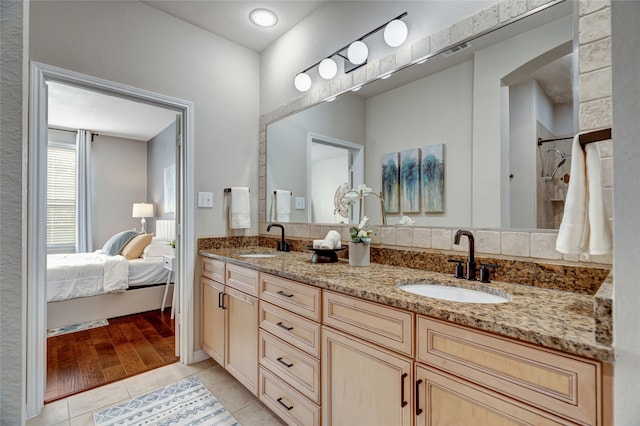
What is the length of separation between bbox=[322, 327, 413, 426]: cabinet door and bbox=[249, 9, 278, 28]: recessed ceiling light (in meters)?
2.23

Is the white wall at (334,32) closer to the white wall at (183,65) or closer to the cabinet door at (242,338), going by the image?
the white wall at (183,65)

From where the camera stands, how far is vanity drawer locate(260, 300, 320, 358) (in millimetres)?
1351

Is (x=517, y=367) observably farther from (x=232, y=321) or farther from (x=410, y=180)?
(x=232, y=321)

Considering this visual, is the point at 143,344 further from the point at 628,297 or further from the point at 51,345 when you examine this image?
the point at 628,297

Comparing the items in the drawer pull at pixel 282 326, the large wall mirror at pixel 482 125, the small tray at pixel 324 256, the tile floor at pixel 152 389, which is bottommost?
the tile floor at pixel 152 389

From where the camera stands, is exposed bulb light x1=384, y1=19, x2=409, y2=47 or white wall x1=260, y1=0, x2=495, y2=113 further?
exposed bulb light x1=384, y1=19, x2=409, y2=47

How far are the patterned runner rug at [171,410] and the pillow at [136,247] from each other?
2.26 m

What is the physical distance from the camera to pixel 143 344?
266 cm

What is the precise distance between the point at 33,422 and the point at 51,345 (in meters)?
A: 1.19

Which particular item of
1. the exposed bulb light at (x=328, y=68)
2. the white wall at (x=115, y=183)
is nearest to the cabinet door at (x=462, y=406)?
the exposed bulb light at (x=328, y=68)

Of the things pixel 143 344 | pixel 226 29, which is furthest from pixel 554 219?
pixel 143 344

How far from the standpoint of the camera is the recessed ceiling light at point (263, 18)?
2.22m

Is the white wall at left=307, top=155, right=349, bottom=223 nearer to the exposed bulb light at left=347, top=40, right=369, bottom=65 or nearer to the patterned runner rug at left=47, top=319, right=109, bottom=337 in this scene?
the exposed bulb light at left=347, top=40, right=369, bottom=65

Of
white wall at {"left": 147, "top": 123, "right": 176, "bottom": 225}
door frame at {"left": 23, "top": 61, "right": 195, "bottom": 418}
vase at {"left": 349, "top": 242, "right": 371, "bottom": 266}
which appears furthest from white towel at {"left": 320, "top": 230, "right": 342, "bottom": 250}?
white wall at {"left": 147, "top": 123, "right": 176, "bottom": 225}
